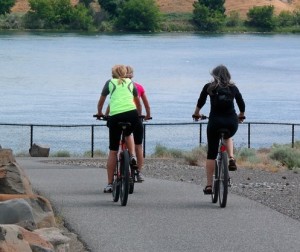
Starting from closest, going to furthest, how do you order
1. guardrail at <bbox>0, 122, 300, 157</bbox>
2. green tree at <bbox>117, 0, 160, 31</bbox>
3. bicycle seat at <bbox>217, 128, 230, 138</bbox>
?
bicycle seat at <bbox>217, 128, 230, 138</bbox>, guardrail at <bbox>0, 122, 300, 157</bbox>, green tree at <bbox>117, 0, 160, 31</bbox>

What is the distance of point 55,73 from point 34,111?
1334 inches

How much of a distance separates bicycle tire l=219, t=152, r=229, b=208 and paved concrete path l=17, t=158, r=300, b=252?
0.38 feet

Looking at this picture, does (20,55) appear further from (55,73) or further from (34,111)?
(34,111)

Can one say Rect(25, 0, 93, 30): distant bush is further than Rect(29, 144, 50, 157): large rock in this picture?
Yes

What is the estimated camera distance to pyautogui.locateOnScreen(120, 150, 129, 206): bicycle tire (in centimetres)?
1323

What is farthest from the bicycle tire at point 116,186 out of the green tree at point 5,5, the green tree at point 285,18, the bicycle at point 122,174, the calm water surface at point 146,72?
the green tree at point 285,18

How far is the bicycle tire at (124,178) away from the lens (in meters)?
13.2

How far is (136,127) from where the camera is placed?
14.2 meters

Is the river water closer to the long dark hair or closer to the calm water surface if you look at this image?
the calm water surface

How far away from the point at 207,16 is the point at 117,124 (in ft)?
538

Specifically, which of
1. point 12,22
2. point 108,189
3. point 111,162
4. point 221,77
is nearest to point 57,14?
point 12,22

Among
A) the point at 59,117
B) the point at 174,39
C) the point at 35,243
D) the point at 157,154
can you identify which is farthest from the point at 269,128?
the point at 174,39

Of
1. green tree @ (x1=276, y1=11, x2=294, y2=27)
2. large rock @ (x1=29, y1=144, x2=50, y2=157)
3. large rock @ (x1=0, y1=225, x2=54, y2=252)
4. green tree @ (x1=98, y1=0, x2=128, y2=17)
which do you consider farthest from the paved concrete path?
green tree @ (x1=276, y1=11, x2=294, y2=27)

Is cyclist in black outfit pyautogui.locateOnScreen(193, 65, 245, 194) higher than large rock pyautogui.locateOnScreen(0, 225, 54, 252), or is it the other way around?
cyclist in black outfit pyautogui.locateOnScreen(193, 65, 245, 194)
